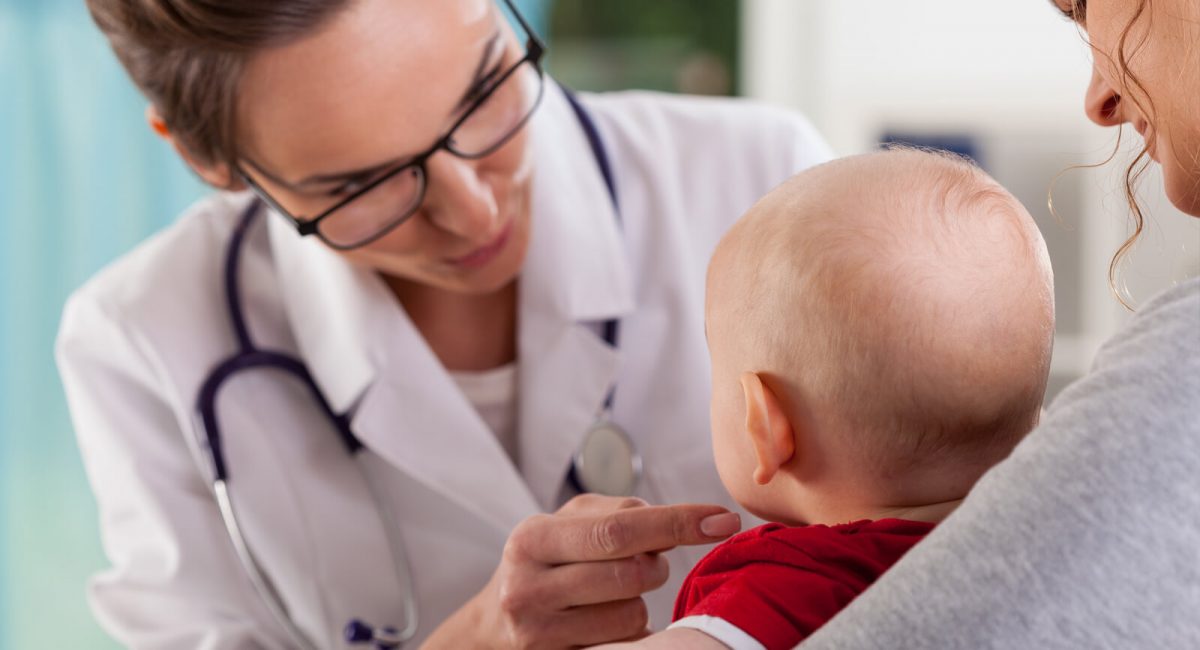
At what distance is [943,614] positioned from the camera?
51 centimetres

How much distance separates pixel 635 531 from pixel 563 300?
1.74 ft

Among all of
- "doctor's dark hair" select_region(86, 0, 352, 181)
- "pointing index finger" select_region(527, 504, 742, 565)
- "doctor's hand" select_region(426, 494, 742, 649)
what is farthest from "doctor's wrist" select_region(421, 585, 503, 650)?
"doctor's dark hair" select_region(86, 0, 352, 181)

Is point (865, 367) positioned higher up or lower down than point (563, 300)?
higher up

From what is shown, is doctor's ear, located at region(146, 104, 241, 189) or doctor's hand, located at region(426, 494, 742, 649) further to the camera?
doctor's ear, located at region(146, 104, 241, 189)

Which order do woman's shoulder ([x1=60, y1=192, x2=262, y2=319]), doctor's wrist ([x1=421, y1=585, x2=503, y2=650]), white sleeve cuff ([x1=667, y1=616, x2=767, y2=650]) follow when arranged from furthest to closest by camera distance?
1. woman's shoulder ([x1=60, y1=192, x2=262, y2=319])
2. doctor's wrist ([x1=421, y1=585, x2=503, y2=650])
3. white sleeve cuff ([x1=667, y1=616, x2=767, y2=650])

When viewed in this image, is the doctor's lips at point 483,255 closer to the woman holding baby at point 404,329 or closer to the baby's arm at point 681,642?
the woman holding baby at point 404,329

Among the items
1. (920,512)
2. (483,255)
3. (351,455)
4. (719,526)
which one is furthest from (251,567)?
(920,512)

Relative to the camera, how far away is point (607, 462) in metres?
1.18

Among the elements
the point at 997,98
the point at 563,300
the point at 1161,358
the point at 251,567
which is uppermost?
the point at 1161,358

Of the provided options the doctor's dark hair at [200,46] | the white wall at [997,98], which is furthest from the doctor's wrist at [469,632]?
the white wall at [997,98]

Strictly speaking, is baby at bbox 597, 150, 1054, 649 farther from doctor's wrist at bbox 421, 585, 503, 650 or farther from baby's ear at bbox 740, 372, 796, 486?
doctor's wrist at bbox 421, 585, 503, 650

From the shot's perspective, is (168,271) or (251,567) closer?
(251,567)

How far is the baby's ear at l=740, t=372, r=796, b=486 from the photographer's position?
67 cm

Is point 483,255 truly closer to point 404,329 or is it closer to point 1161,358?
point 404,329
